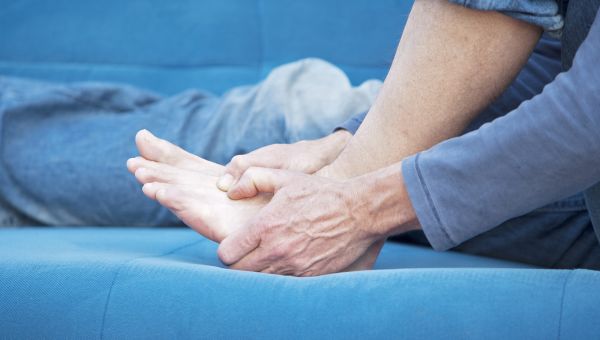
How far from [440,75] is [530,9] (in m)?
0.13

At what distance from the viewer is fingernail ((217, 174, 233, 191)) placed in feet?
3.16

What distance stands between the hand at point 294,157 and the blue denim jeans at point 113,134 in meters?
0.18

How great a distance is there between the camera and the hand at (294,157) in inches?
39.0

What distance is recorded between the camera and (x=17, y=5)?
1755 mm

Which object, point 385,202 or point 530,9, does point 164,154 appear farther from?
point 530,9

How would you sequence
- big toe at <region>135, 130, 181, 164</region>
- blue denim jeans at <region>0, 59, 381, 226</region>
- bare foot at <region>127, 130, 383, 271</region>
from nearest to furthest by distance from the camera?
bare foot at <region>127, 130, 383, 271</region>, big toe at <region>135, 130, 181, 164</region>, blue denim jeans at <region>0, 59, 381, 226</region>

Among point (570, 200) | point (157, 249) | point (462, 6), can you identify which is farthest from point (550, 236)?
point (157, 249)

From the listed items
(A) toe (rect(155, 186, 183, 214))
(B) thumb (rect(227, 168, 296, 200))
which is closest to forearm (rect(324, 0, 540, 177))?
(B) thumb (rect(227, 168, 296, 200))

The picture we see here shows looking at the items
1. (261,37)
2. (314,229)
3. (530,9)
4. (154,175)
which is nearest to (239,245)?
(314,229)

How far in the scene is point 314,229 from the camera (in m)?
0.84

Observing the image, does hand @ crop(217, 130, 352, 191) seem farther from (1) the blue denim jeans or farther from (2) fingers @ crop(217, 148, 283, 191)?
(1) the blue denim jeans

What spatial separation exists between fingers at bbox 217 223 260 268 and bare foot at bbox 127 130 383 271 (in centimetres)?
3

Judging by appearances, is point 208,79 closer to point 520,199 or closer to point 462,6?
point 462,6

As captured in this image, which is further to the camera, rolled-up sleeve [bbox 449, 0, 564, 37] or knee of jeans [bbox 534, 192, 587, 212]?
knee of jeans [bbox 534, 192, 587, 212]
